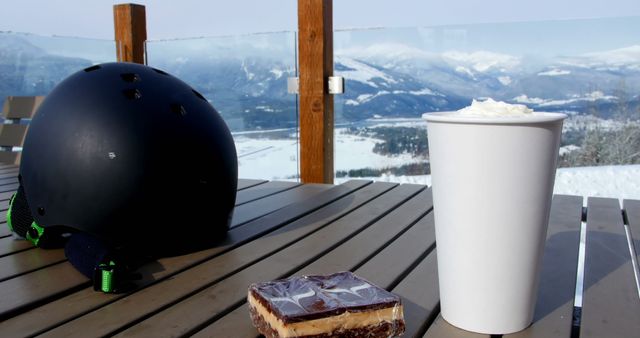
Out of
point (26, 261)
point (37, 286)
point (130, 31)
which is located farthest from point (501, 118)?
point (130, 31)

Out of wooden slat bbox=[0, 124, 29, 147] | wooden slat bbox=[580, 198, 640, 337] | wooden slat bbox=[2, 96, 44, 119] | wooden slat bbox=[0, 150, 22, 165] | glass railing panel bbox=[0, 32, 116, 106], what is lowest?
wooden slat bbox=[580, 198, 640, 337]

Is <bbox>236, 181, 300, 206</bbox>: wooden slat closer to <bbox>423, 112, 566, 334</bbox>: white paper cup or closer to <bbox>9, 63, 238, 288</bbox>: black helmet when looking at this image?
<bbox>9, 63, 238, 288</bbox>: black helmet

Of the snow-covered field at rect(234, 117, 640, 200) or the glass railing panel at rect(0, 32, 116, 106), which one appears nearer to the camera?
the snow-covered field at rect(234, 117, 640, 200)

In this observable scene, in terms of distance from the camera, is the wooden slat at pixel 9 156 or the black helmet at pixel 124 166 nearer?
the black helmet at pixel 124 166

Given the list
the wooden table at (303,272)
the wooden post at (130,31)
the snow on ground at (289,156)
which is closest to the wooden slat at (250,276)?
the wooden table at (303,272)

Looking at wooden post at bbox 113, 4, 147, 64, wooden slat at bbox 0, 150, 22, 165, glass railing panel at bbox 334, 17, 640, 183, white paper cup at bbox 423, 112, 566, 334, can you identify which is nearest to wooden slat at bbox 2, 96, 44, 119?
wooden slat at bbox 0, 150, 22, 165

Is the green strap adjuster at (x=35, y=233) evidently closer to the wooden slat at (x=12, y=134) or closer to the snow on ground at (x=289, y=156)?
the snow on ground at (x=289, y=156)
